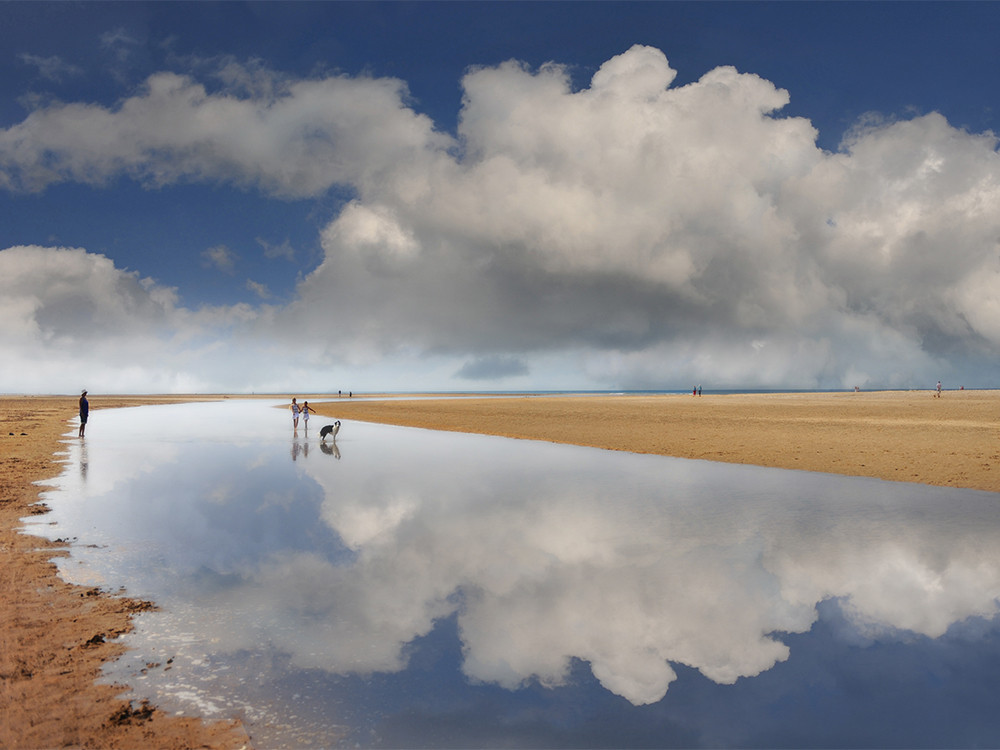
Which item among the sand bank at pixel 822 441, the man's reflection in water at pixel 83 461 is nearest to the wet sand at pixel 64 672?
the man's reflection in water at pixel 83 461

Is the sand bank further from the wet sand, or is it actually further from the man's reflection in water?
the man's reflection in water

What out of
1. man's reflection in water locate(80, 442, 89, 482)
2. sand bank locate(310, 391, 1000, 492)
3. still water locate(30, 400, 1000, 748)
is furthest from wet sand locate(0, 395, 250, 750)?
sand bank locate(310, 391, 1000, 492)

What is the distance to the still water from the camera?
517 cm

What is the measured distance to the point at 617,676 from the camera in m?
5.95

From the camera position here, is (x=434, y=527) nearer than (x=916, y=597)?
No

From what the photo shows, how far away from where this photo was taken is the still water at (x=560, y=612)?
5.17m

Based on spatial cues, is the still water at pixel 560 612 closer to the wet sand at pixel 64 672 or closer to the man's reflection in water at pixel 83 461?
the wet sand at pixel 64 672

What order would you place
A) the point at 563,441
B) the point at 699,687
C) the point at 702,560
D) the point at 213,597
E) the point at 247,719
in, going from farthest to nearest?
the point at 563,441 < the point at 702,560 < the point at 213,597 < the point at 699,687 < the point at 247,719

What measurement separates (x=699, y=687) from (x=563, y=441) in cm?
2720

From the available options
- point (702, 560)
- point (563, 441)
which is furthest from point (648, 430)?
point (702, 560)

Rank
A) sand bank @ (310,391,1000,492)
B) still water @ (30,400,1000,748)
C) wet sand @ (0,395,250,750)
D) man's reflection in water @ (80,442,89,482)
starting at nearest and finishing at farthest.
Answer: wet sand @ (0,395,250,750)
still water @ (30,400,1000,748)
man's reflection in water @ (80,442,89,482)
sand bank @ (310,391,1000,492)

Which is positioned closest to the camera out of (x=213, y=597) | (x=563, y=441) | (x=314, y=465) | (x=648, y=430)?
(x=213, y=597)

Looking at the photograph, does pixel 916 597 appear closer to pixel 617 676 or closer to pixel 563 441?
pixel 617 676

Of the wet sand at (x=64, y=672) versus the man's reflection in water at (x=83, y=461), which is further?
the man's reflection in water at (x=83, y=461)
